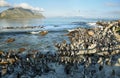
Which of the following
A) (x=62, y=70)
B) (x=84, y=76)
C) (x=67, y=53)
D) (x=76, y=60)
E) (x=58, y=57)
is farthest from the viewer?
(x=67, y=53)

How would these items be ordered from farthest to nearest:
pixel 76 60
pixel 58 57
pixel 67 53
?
pixel 67 53 → pixel 58 57 → pixel 76 60

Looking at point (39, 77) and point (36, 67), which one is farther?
point (36, 67)

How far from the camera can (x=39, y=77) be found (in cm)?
1203

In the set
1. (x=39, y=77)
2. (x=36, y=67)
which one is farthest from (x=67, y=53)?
(x=39, y=77)

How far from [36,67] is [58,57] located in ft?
8.85

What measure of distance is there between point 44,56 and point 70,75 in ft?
13.9

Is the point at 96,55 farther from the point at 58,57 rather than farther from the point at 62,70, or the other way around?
the point at 62,70

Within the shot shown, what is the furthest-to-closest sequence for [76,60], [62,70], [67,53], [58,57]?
[67,53], [58,57], [76,60], [62,70]

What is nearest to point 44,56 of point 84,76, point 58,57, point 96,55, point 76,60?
point 58,57

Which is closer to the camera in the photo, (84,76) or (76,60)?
(84,76)

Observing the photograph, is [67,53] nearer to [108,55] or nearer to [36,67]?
[108,55]

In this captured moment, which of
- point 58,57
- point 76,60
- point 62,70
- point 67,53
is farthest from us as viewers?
point 67,53

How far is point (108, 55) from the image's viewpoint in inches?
635

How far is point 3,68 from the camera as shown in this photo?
13.3m
